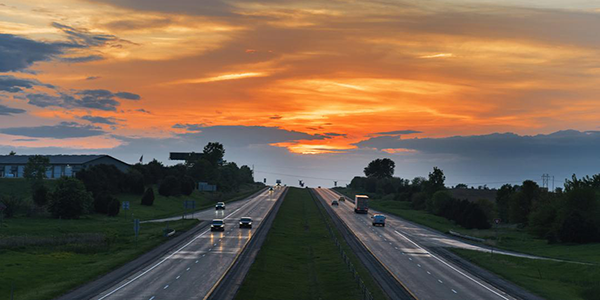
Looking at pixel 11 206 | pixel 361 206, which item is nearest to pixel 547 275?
pixel 11 206

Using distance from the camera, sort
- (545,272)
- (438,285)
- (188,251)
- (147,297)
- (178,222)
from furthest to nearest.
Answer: (178,222), (188,251), (545,272), (438,285), (147,297)

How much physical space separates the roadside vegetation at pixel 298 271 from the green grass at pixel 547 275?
47.1 ft

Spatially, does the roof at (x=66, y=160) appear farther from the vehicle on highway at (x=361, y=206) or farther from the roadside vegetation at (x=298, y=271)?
the roadside vegetation at (x=298, y=271)

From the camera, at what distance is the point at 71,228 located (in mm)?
86188

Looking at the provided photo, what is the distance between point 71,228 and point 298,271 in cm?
4509

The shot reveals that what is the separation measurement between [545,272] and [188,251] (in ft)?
116

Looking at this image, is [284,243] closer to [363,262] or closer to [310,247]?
[310,247]

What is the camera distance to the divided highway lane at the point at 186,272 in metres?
39.8

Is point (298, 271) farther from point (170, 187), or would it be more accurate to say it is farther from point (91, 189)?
point (170, 187)

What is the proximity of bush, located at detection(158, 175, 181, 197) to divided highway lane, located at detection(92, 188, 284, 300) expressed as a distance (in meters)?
84.2

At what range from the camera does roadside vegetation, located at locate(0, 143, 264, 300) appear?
158ft

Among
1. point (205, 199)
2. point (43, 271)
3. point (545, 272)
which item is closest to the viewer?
point (43, 271)

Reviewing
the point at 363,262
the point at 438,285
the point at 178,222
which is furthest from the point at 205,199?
the point at 438,285

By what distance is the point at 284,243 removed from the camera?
75.6 meters
